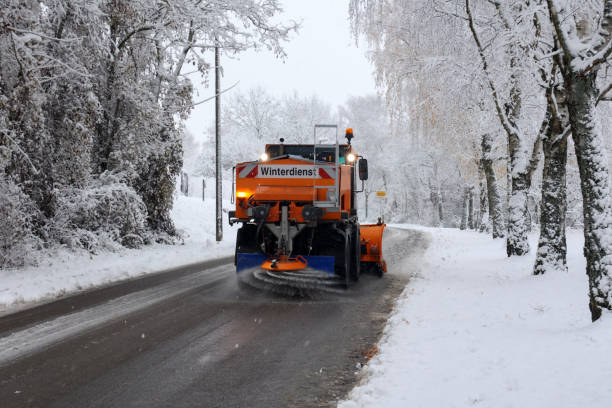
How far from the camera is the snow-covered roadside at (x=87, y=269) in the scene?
878 centimetres

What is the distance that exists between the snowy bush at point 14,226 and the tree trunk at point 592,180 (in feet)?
31.3

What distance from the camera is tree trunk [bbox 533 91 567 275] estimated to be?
9.38 metres

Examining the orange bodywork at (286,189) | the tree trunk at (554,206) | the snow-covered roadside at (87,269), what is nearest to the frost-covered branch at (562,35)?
the tree trunk at (554,206)

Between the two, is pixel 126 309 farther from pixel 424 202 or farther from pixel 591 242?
pixel 424 202

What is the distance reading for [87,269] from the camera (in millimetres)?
11242

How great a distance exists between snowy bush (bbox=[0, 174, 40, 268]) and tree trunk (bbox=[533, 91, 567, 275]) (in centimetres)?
1018

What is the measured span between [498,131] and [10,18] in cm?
1376

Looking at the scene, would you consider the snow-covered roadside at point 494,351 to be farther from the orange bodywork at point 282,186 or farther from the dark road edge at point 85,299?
the dark road edge at point 85,299

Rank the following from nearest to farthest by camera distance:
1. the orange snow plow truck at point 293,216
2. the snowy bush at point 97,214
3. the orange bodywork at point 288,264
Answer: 1. the orange bodywork at point 288,264
2. the orange snow plow truck at point 293,216
3. the snowy bush at point 97,214

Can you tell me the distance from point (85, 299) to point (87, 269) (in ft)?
10.1

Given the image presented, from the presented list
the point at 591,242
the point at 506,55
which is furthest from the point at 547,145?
the point at 591,242

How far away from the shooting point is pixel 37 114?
937cm

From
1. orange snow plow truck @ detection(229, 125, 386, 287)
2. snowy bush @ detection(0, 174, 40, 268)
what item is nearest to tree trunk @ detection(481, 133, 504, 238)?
orange snow plow truck @ detection(229, 125, 386, 287)

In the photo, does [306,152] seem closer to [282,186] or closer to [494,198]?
[282,186]
